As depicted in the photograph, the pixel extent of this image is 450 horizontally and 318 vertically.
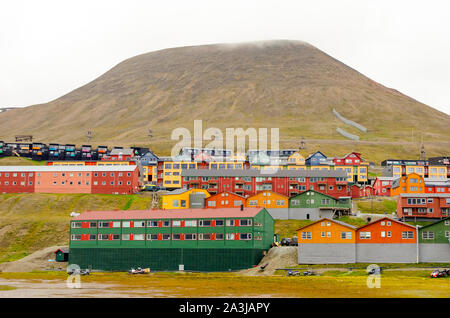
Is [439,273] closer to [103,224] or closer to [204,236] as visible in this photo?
[204,236]

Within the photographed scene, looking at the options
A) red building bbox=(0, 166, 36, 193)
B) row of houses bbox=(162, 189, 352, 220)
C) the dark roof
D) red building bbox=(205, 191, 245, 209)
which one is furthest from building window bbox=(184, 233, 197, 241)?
red building bbox=(0, 166, 36, 193)

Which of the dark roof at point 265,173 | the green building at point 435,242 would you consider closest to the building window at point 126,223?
the dark roof at point 265,173

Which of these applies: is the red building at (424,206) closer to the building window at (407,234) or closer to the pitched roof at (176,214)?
the building window at (407,234)

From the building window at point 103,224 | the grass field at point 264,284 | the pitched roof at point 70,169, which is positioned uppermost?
the pitched roof at point 70,169

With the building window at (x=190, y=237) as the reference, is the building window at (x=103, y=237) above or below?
below

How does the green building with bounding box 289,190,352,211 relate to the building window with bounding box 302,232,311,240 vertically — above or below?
above

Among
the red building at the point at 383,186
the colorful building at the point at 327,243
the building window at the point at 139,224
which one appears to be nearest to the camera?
the colorful building at the point at 327,243

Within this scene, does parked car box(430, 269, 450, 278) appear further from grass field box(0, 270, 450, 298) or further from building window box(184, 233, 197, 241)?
building window box(184, 233, 197, 241)
